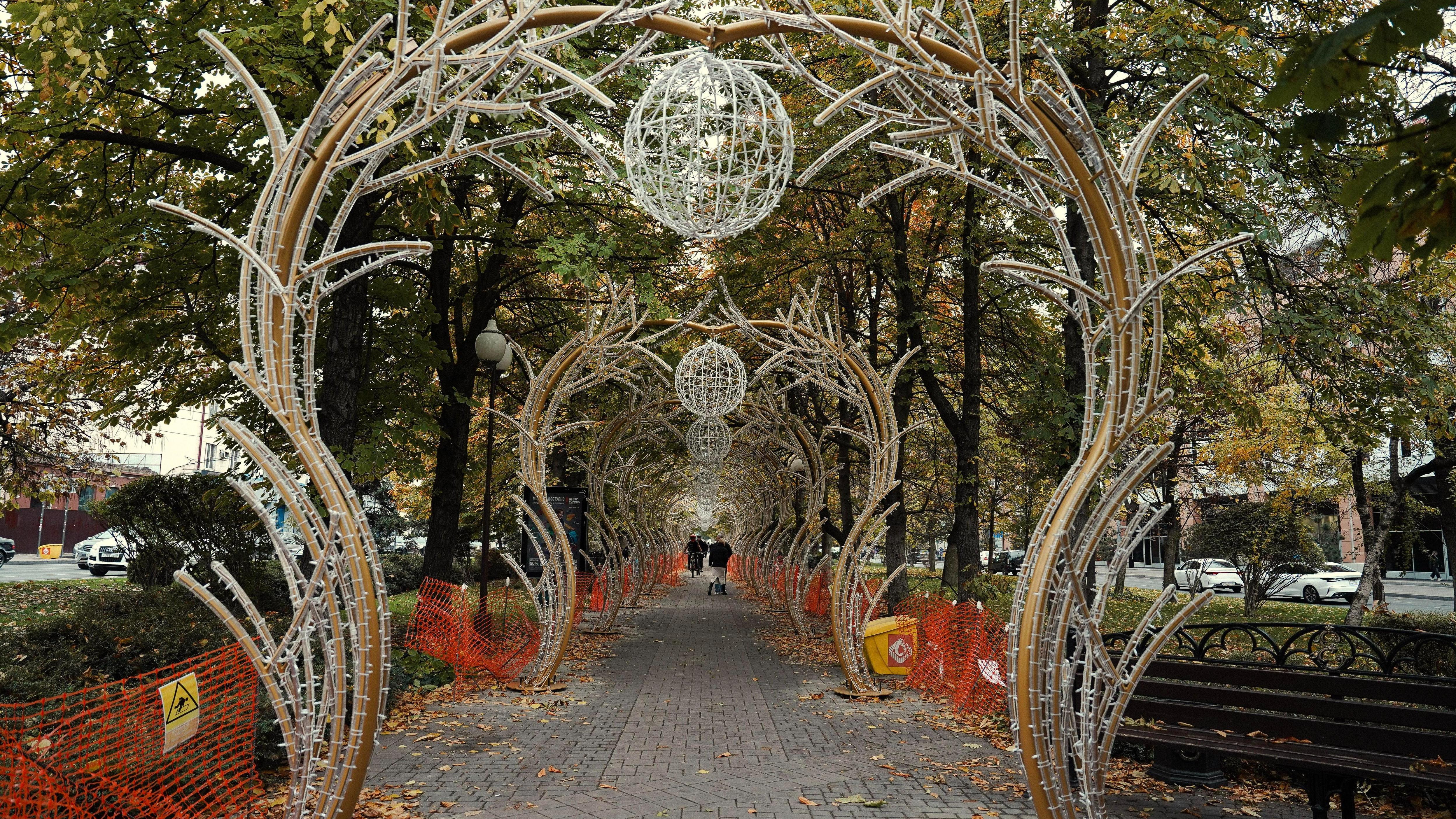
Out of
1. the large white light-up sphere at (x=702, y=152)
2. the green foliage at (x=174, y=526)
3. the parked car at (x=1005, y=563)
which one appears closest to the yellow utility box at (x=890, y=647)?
the large white light-up sphere at (x=702, y=152)

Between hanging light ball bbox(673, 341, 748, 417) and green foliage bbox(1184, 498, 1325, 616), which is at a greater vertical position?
hanging light ball bbox(673, 341, 748, 417)

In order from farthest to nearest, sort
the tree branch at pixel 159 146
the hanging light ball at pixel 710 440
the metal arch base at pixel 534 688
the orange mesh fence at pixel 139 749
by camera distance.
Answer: the hanging light ball at pixel 710 440 → the metal arch base at pixel 534 688 → the tree branch at pixel 159 146 → the orange mesh fence at pixel 139 749

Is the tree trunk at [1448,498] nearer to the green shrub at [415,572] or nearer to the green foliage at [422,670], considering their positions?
the green foliage at [422,670]

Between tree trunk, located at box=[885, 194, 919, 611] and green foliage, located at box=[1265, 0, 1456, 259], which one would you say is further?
tree trunk, located at box=[885, 194, 919, 611]

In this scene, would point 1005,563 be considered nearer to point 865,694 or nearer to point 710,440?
point 710,440

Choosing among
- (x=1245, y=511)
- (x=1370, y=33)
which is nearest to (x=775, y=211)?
(x=1245, y=511)

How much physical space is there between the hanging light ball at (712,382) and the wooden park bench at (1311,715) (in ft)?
15.1

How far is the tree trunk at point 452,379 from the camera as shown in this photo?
11.9 meters

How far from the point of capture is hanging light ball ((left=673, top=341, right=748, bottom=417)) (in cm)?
952

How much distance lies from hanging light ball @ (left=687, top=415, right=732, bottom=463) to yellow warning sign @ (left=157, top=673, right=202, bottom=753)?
975cm

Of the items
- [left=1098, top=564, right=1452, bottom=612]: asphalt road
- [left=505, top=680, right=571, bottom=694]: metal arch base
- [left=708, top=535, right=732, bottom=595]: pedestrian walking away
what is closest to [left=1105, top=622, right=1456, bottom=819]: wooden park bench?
→ [left=505, top=680, right=571, bottom=694]: metal arch base

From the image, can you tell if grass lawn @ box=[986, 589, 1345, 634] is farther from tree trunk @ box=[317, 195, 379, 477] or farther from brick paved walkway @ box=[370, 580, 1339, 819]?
tree trunk @ box=[317, 195, 379, 477]

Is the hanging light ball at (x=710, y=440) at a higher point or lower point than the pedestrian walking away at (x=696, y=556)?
higher

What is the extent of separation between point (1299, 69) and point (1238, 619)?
14.5 metres
